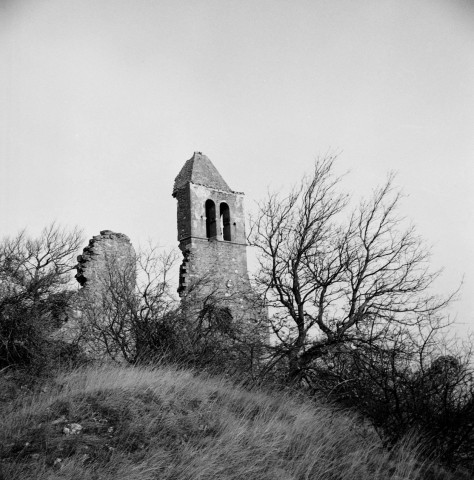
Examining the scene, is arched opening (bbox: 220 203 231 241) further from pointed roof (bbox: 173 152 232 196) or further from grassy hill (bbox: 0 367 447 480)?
grassy hill (bbox: 0 367 447 480)

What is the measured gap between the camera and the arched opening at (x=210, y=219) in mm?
17278

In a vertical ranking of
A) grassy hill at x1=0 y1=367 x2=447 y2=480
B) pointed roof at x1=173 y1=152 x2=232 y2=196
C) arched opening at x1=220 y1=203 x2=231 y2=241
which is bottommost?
grassy hill at x1=0 y1=367 x2=447 y2=480

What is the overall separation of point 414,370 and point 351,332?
2324mm

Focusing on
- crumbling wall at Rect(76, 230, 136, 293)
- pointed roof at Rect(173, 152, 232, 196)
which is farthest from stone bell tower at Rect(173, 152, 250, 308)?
crumbling wall at Rect(76, 230, 136, 293)

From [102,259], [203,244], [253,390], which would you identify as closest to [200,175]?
[203,244]

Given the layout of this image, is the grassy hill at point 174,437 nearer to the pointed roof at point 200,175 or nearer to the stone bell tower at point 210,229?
the stone bell tower at point 210,229

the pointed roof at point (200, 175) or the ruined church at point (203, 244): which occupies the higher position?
the pointed roof at point (200, 175)

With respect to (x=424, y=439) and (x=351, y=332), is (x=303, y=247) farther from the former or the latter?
(x=424, y=439)

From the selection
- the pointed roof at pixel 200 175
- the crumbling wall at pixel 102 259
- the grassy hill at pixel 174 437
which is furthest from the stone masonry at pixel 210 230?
the grassy hill at pixel 174 437

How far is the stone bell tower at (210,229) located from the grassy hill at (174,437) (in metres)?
9.23

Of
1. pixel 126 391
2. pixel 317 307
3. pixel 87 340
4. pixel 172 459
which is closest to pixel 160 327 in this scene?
pixel 87 340

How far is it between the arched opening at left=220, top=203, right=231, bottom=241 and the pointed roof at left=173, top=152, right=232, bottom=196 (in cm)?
78

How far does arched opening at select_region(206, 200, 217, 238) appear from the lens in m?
17.3

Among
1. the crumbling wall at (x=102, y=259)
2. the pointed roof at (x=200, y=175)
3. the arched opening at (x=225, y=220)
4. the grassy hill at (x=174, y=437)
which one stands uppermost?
the pointed roof at (x=200, y=175)
